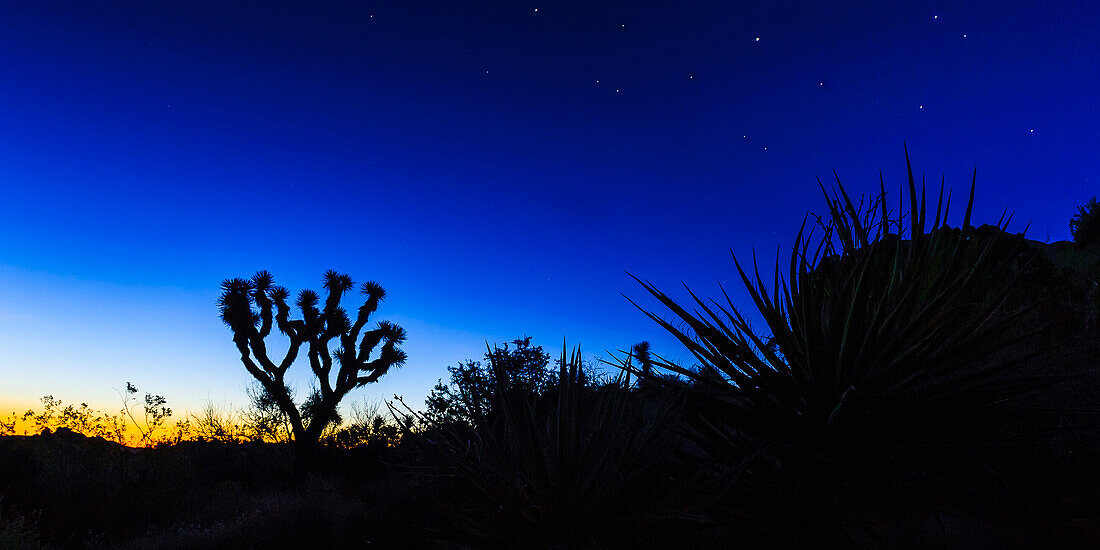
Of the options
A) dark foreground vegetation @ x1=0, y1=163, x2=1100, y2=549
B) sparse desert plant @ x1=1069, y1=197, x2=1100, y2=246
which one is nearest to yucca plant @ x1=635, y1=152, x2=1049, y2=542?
dark foreground vegetation @ x1=0, y1=163, x2=1100, y2=549

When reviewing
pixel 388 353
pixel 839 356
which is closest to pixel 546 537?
pixel 839 356

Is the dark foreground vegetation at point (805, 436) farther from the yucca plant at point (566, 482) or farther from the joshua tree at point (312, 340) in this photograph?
the joshua tree at point (312, 340)

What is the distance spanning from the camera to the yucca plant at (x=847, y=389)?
344 centimetres

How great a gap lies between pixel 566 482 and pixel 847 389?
6.62 ft

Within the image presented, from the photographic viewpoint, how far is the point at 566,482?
8.50 ft

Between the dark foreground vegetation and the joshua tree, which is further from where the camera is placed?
the joshua tree

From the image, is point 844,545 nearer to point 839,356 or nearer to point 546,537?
point 839,356

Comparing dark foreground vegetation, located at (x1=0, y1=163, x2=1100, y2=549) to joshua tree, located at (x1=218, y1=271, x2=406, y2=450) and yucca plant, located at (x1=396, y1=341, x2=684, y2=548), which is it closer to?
yucca plant, located at (x1=396, y1=341, x2=684, y2=548)

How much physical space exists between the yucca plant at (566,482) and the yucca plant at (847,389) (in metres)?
0.66

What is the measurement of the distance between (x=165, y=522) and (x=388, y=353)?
1161cm

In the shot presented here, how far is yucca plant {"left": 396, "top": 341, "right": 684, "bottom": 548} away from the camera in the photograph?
2609 mm

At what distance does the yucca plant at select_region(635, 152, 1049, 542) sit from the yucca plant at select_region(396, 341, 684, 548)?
25.9 inches

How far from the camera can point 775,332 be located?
4184 millimetres

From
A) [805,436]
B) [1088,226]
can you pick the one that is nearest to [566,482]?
[805,436]
